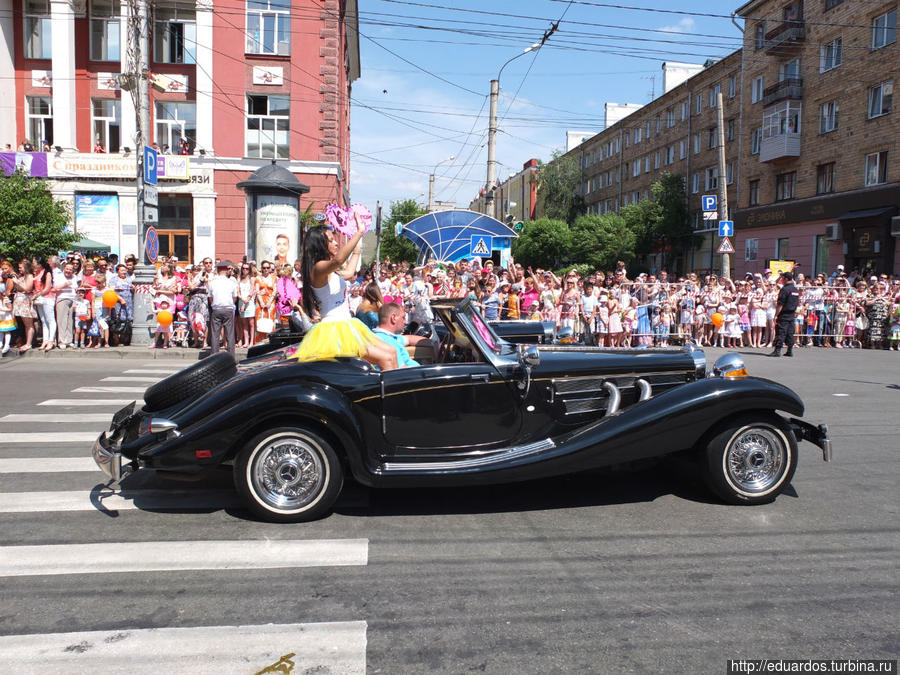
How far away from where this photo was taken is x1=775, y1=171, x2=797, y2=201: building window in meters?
33.5

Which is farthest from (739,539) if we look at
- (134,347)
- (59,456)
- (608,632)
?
(134,347)

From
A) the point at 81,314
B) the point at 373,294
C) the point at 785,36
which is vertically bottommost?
the point at 81,314

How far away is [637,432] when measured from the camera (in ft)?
14.7

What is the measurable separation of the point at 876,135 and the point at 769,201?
741cm

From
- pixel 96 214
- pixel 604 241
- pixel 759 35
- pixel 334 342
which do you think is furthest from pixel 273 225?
pixel 604 241

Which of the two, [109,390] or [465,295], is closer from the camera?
[109,390]

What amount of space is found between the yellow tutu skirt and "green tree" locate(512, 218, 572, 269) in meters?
51.7

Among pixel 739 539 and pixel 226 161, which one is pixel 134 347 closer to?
pixel 739 539

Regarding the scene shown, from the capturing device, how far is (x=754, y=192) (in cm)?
3669

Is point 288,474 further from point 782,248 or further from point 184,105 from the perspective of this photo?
point 782,248

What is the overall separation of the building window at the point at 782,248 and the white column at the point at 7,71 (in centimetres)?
3441

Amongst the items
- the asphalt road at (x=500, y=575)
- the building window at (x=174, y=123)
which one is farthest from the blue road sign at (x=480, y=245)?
the asphalt road at (x=500, y=575)

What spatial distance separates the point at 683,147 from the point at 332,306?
4823 cm

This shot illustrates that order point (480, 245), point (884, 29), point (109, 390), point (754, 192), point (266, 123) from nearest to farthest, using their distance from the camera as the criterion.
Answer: point (109, 390) < point (480, 245) < point (884, 29) < point (266, 123) < point (754, 192)
